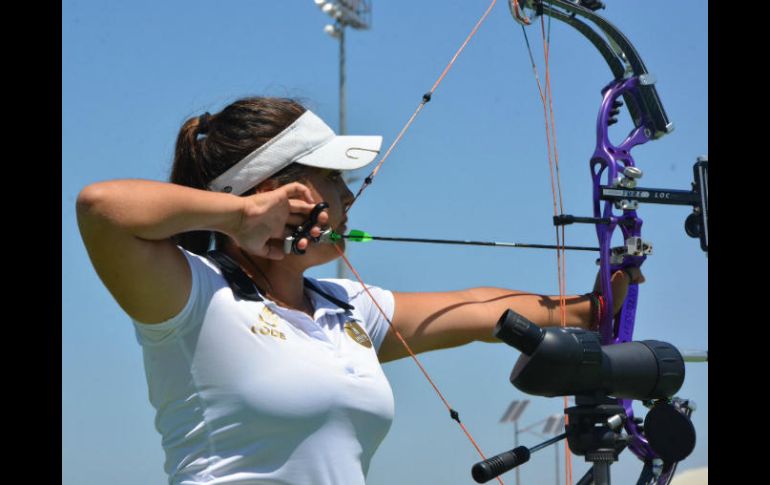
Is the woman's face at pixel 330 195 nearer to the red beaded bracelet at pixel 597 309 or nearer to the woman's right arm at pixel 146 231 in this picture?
the woman's right arm at pixel 146 231

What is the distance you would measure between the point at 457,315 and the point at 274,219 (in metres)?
0.61

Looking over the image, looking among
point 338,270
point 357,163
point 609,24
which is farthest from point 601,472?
point 338,270

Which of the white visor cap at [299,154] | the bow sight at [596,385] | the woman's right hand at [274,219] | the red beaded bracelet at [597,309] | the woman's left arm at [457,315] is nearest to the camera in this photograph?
the bow sight at [596,385]

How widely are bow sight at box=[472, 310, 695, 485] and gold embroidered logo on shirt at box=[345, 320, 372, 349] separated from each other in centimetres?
42

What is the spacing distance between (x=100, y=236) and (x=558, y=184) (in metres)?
1.28

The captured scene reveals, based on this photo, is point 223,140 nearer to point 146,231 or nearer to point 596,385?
point 146,231

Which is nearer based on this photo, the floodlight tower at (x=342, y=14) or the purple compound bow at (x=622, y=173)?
the purple compound bow at (x=622, y=173)

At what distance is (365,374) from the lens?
1824 millimetres

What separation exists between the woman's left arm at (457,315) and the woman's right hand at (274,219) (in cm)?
41

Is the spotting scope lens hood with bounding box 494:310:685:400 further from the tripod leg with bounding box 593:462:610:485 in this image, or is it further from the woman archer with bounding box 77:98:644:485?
the woman archer with bounding box 77:98:644:485

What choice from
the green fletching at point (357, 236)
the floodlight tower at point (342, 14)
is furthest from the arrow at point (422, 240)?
the floodlight tower at point (342, 14)

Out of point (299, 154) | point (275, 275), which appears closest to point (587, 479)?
point (275, 275)

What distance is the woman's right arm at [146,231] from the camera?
1602 millimetres
